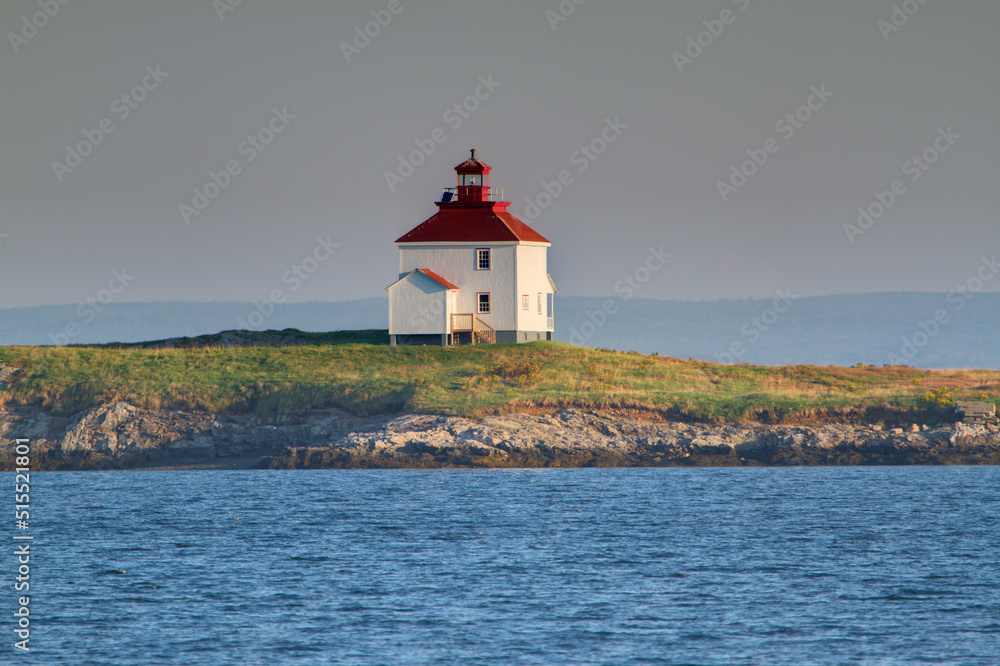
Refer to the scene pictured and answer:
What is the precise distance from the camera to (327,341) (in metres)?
73.6

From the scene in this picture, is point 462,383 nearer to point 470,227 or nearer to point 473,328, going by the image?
point 473,328

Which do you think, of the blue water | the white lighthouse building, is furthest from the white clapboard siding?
the blue water

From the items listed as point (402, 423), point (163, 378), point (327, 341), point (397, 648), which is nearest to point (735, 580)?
point (397, 648)

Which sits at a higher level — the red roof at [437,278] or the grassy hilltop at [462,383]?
the red roof at [437,278]

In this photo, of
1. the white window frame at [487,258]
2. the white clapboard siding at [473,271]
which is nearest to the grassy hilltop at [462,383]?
the white clapboard siding at [473,271]

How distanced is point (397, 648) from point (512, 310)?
158 ft

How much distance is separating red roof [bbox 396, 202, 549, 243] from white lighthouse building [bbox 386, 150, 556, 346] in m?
0.06

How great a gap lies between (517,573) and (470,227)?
4157 cm

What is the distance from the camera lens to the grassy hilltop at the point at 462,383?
59.3 metres

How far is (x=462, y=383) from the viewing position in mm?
62750

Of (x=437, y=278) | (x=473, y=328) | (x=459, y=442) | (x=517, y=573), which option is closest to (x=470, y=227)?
(x=437, y=278)

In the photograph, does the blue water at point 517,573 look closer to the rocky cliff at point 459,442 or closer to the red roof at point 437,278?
the rocky cliff at point 459,442

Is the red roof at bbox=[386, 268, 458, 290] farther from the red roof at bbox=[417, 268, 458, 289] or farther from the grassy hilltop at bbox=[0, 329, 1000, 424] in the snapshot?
the grassy hilltop at bbox=[0, 329, 1000, 424]

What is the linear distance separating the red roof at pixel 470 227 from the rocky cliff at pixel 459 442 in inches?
570
